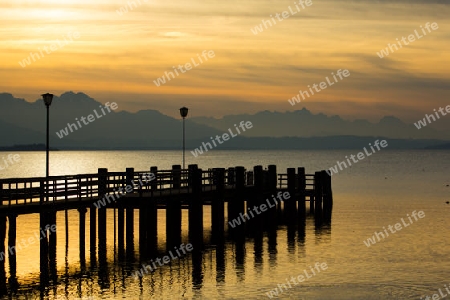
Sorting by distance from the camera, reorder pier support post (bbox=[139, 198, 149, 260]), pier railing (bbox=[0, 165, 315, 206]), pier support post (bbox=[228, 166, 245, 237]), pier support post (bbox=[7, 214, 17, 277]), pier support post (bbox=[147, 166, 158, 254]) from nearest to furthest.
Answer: pier railing (bbox=[0, 165, 315, 206])
pier support post (bbox=[7, 214, 17, 277])
pier support post (bbox=[139, 198, 149, 260])
pier support post (bbox=[147, 166, 158, 254])
pier support post (bbox=[228, 166, 245, 237])

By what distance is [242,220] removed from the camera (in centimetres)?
5031

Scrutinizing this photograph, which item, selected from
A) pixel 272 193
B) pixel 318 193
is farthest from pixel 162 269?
pixel 318 193

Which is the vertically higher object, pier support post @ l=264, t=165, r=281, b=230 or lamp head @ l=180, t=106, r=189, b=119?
lamp head @ l=180, t=106, r=189, b=119

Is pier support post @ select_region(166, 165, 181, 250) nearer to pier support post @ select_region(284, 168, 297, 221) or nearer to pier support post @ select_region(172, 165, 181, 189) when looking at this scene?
pier support post @ select_region(172, 165, 181, 189)

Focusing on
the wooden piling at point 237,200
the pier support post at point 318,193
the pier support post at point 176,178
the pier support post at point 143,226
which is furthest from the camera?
the pier support post at point 318,193

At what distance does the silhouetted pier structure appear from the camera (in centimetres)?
3456

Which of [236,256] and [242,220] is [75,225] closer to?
[242,220]

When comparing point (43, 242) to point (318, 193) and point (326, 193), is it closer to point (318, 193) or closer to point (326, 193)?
point (318, 193)

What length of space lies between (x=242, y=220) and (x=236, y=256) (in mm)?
11902

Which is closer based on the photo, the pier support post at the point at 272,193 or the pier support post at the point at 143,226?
the pier support post at the point at 143,226

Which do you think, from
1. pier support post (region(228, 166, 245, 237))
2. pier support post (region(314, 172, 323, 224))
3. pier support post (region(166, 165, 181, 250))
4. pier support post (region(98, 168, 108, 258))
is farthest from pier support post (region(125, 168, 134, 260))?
pier support post (region(314, 172, 323, 224))

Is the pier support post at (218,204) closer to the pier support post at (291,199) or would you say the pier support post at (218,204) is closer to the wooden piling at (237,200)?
the wooden piling at (237,200)

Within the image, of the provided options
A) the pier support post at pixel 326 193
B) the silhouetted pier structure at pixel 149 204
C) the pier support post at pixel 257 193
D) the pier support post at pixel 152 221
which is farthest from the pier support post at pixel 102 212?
the pier support post at pixel 326 193

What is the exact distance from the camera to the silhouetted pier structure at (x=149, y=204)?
34562 mm
